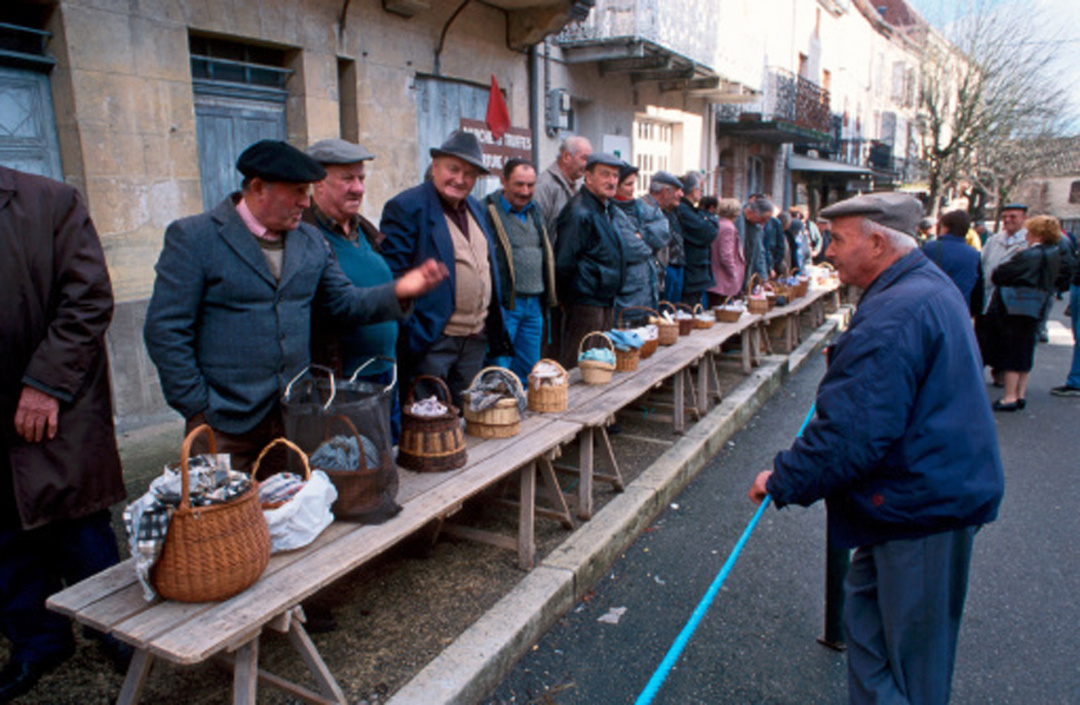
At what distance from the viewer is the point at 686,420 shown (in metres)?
6.17

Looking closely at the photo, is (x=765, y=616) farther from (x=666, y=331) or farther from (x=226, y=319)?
(x=666, y=331)

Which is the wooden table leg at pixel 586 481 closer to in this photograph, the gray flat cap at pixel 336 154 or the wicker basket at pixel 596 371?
the wicker basket at pixel 596 371

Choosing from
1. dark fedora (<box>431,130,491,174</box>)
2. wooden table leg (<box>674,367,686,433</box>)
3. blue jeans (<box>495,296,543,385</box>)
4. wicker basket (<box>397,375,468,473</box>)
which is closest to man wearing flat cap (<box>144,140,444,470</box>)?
wicker basket (<box>397,375,468,473</box>)

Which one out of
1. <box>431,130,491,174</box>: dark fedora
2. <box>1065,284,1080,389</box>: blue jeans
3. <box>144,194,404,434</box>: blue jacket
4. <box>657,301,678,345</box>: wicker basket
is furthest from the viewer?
<box>1065,284,1080,389</box>: blue jeans

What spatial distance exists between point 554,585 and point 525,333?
194cm

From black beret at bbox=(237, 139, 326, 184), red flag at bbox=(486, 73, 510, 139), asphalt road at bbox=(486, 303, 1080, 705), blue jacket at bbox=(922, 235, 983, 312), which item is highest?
red flag at bbox=(486, 73, 510, 139)

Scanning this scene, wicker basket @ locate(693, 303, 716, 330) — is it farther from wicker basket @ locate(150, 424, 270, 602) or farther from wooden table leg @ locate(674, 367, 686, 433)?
wicker basket @ locate(150, 424, 270, 602)

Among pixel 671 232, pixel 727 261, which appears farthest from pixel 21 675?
pixel 727 261

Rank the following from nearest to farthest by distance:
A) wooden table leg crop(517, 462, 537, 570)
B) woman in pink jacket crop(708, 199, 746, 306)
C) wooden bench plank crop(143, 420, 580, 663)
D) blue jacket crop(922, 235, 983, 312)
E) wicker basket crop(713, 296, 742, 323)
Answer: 1. wooden bench plank crop(143, 420, 580, 663)
2. wooden table leg crop(517, 462, 537, 570)
3. blue jacket crop(922, 235, 983, 312)
4. wicker basket crop(713, 296, 742, 323)
5. woman in pink jacket crop(708, 199, 746, 306)

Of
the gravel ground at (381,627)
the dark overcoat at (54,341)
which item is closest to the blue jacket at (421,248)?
the gravel ground at (381,627)

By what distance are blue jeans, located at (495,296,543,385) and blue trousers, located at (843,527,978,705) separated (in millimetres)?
2804

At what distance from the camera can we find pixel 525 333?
486 cm

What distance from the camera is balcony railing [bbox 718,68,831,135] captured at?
1805cm

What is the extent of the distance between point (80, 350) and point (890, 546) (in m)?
2.72
